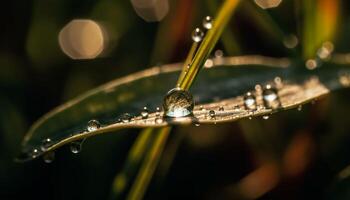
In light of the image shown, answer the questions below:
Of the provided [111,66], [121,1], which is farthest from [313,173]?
[121,1]

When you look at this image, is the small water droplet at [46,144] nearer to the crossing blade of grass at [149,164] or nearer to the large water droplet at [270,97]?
the crossing blade of grass at [149,164]

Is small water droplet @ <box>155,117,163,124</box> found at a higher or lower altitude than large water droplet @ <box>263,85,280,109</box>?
lower

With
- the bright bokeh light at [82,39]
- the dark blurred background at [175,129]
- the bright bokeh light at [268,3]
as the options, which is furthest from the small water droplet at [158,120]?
the bright bokeh light at [82,39]

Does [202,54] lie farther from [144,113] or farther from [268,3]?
[268,3]

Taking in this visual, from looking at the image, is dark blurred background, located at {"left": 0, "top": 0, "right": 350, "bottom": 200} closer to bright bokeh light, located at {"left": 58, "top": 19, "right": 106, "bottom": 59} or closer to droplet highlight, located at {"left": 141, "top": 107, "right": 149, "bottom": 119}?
bright bokeh light, located at {"left": 58, "top": 19, "right": 106, "bottom": 59}

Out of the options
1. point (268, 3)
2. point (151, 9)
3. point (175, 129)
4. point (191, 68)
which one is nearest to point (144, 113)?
point (191, 68)

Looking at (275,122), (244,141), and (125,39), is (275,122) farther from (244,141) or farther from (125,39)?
(125,39)

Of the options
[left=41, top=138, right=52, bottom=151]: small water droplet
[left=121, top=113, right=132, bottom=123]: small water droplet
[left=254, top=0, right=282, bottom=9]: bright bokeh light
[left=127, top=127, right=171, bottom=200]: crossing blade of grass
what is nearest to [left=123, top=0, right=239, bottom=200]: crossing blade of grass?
[left=127, top=127, right=171, bottom=200]: crossing blade of grass
